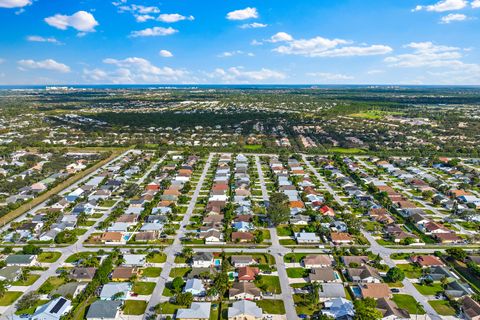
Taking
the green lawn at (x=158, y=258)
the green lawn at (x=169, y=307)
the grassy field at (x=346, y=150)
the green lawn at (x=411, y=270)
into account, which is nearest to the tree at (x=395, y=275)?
the green lawn at (x=411, y=270)

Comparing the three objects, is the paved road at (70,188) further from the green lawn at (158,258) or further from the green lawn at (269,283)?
the green lawn at (269,283)

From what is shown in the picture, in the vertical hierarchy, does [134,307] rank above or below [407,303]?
above

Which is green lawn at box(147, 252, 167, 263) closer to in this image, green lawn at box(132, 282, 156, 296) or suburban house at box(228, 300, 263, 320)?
green lawn at box(132, 282, 156, 296)

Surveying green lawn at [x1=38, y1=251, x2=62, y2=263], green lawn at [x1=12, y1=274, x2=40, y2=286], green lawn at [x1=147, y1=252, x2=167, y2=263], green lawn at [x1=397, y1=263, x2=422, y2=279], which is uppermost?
green lawn at [x1=38, y1=251, x2=62, y2=263]

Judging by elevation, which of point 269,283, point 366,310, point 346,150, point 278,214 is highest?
point 346,150

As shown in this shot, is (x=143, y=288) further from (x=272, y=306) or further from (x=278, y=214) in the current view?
(x=278, y=214)

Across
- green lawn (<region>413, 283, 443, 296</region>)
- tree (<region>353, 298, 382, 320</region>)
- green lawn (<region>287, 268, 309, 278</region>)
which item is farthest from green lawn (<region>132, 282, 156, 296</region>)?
green lawn (<region>413, 283, 443, 296</region>)

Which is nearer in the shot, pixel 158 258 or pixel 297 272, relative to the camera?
pixel 297 272

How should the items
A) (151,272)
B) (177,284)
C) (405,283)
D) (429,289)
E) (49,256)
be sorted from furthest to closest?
(49,256) → (151,272) → (405,283) → (429,289) → (177,284)

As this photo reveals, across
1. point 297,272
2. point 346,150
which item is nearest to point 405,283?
point 297,272
